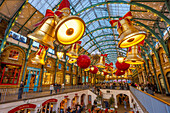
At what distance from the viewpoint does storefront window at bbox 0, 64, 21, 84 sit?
9.42 metres

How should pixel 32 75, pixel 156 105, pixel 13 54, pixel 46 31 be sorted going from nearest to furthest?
pixel 46 31, pixel 156 105, pixel 13 54, pixel 32 75

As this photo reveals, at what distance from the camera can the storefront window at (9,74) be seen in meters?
9.42

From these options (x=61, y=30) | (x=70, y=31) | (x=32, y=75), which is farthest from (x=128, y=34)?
(x=32, y=75)

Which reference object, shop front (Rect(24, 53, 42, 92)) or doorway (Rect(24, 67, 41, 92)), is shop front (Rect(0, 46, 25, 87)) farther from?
doorway (Rect(24, 67, 41, 92))

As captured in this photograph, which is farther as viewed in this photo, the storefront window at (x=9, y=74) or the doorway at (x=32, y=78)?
the doorway at (x=32, y=78)

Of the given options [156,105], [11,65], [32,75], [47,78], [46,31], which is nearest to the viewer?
[46,31]

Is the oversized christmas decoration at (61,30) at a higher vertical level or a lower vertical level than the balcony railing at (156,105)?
higher

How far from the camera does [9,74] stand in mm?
10047

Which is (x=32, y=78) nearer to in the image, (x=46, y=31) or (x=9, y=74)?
(x=9, y=74)

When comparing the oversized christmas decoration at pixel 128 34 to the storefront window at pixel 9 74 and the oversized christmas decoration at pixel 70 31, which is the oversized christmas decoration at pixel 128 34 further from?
the storefront window at pixel 9 74

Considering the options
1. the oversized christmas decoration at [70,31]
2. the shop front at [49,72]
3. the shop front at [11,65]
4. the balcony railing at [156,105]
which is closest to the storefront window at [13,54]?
the shop front at [11,65]

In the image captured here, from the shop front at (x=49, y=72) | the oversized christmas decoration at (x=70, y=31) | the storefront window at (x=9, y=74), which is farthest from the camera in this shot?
the shop front at (x=49, y=72)

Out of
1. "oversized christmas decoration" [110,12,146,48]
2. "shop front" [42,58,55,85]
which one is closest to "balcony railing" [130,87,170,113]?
"oversized christmas decoration" [110,12,146,48]

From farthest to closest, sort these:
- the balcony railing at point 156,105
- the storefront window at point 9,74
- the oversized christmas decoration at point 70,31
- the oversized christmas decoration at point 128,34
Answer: the storefront window at point 9,74 < the balcony railing at point 156,105 < the oversized christmas decoration at point 128,34 < the oversized christmas decoration at point 70,31
